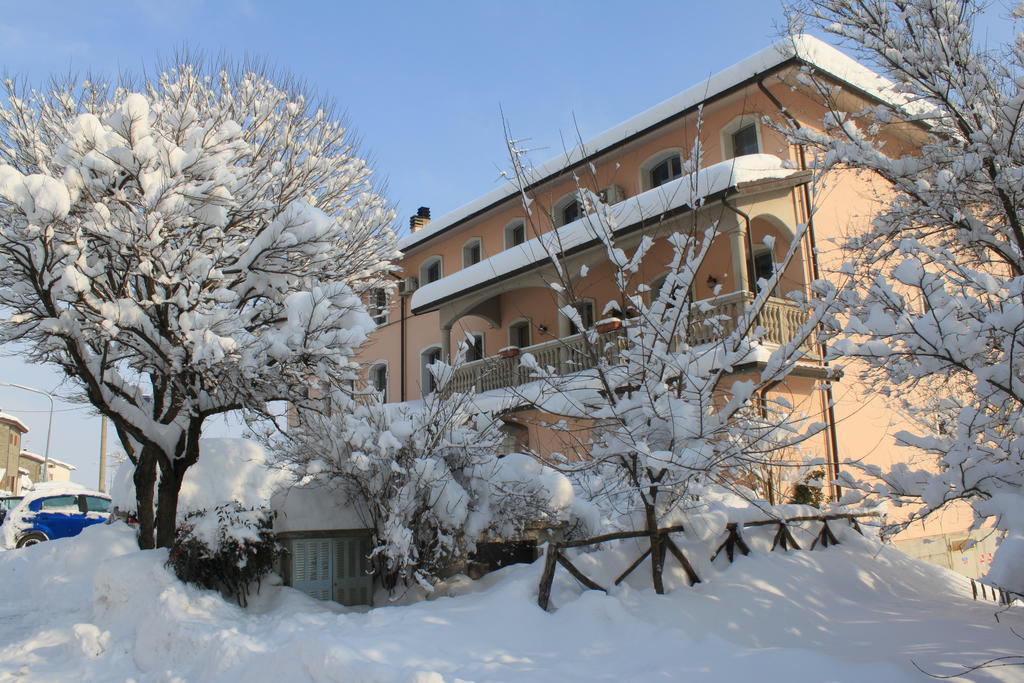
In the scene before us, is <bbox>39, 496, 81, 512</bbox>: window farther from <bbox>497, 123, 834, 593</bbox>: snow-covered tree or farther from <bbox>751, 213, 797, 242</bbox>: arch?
Answer: <bbox>751, 213, 797, 242</bbox>: arch

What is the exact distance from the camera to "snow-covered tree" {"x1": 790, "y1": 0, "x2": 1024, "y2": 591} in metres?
4.79

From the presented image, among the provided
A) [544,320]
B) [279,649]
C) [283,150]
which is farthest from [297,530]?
[544,320]

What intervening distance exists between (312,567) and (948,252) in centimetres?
780

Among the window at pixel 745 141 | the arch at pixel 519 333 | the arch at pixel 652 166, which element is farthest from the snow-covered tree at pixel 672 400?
the arch at pixel 519 333

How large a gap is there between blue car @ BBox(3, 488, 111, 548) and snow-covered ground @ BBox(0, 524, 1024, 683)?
798 cm

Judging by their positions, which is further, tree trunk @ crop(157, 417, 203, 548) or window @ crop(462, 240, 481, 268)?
window @ crop(462, 240, 481, 268)

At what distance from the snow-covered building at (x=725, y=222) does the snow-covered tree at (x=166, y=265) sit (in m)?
2.94

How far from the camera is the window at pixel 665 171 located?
57.9 feet

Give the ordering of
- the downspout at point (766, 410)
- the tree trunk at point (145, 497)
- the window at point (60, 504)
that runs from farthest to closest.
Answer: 1. the window at point (60, 504)
2. the tree trunk at point (145, 497)
3. the downspout at point (766, 410)

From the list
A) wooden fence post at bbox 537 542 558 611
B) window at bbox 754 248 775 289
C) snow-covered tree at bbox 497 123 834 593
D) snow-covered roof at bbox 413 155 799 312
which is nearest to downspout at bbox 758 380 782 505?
snow-covered tree at bbox 497 123 834 593

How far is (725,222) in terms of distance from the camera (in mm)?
13859

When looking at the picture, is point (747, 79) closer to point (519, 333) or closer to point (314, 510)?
point (519, 333)

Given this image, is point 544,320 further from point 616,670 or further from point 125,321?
point 616,670

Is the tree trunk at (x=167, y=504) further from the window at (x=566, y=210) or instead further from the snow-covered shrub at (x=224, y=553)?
the window at (x=566, y=210)
